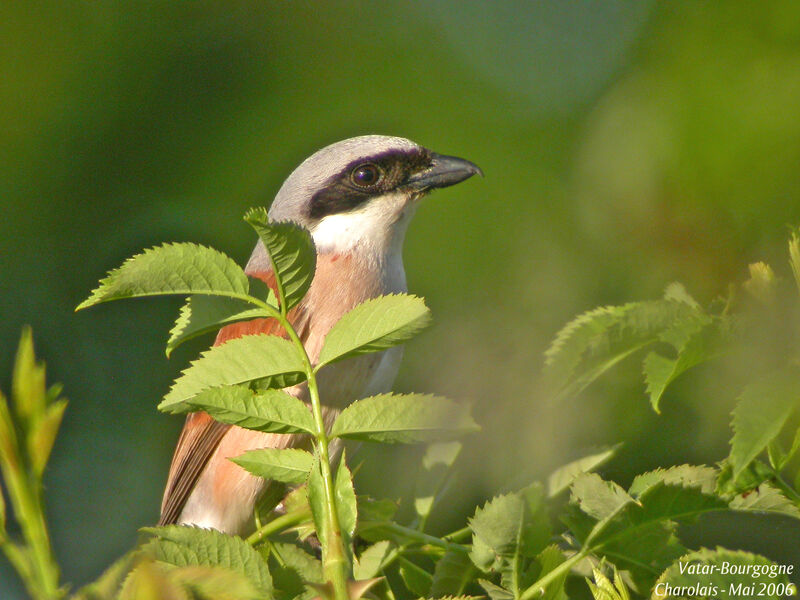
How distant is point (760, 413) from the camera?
1099mm

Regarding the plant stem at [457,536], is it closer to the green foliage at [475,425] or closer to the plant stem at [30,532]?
the green foliage at [475,425]

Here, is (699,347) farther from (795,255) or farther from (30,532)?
(30,532)

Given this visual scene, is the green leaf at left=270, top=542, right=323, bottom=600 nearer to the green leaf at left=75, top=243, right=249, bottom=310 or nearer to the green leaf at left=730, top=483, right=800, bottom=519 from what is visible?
the green leaf at left=75, top=243, right=249, bottom=310

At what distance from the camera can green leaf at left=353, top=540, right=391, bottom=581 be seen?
161cm

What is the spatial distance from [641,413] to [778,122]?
33.7 inches

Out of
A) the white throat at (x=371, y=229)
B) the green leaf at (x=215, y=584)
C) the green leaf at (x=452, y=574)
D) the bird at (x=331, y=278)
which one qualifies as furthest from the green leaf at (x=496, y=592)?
the white throat at (x=371, y=229)

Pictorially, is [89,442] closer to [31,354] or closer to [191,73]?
[191,73]

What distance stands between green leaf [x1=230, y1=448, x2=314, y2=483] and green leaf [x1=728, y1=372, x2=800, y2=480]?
55cm

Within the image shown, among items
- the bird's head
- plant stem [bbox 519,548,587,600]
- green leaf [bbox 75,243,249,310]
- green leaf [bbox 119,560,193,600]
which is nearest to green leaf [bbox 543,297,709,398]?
plant stem [bbox 519,548,587,600]

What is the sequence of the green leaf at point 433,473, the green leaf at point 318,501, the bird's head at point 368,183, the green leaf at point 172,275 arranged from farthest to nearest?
the bird's head at point 368,183
the green leaf at point 433,473
the green leaf at point 172,275
the green leaf at point 318,501

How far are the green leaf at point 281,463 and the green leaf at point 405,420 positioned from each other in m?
0.09

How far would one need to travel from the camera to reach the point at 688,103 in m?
2.51

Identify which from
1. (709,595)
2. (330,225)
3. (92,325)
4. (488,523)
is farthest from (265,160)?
(709,595)

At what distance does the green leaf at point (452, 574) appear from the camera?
1.47 metres
